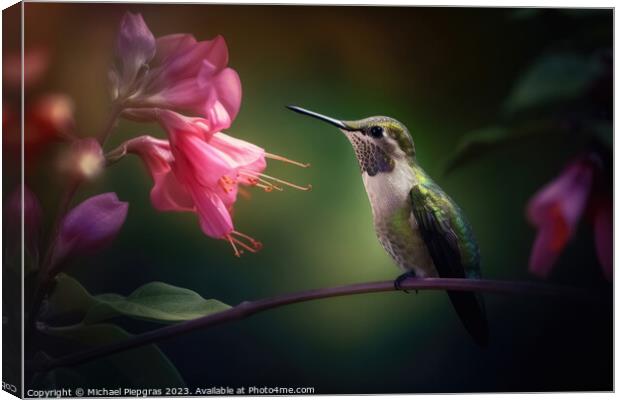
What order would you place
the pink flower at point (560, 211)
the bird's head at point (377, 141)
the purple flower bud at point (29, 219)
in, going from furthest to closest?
the pink flower at point (560, 211), the bird's head at point (377, 141), the purple flower bud at point (29, 219)

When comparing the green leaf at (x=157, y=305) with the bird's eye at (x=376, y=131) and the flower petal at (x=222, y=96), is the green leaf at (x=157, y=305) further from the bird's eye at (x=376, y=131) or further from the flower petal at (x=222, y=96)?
the bird's eye at (x=376, y=131)

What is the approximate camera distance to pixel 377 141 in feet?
12.4

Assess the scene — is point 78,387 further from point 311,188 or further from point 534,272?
point 534,272

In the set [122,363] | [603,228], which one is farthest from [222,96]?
[603,228]

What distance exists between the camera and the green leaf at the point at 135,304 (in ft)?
12.1

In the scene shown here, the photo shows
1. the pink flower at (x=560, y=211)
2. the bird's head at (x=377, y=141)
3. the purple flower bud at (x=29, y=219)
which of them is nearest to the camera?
the purple flower bud at (x=29, y=219)

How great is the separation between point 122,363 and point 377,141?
1224 mm

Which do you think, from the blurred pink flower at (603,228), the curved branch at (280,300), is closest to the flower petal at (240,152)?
the curved branch at (280,300)

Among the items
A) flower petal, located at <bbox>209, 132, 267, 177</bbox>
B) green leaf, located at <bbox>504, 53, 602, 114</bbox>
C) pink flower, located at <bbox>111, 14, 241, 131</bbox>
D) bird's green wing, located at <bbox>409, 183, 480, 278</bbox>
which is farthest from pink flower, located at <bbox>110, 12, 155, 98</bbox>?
green leaf, located at <bbox>504, 53, 602, 114</bbox>

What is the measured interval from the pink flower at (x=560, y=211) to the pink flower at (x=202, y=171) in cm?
92

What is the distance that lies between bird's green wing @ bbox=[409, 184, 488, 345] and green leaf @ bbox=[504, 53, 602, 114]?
453mm

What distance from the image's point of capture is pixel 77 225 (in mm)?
3670

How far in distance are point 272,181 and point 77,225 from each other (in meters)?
0.71

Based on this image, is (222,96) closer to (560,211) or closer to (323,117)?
(323,117)
